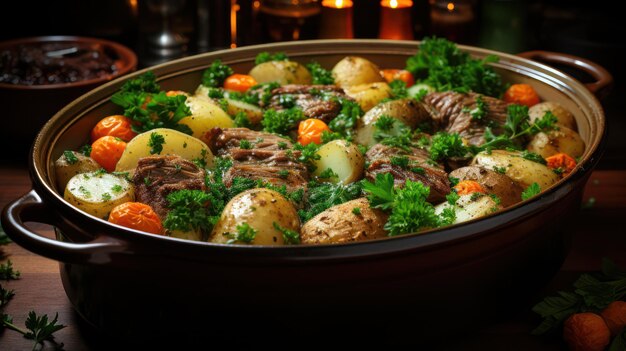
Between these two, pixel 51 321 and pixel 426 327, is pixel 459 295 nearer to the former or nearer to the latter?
pixel 426 327


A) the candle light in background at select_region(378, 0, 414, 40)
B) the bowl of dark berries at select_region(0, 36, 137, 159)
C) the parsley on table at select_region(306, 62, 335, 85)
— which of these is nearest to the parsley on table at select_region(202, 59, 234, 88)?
the parsley on table at select_region(306, 62, 335, 85)

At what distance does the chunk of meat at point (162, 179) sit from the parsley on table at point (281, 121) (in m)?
0.51

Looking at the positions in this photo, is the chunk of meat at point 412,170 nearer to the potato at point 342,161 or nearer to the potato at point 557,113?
the potato at point 342,161

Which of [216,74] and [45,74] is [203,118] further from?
[45,74]

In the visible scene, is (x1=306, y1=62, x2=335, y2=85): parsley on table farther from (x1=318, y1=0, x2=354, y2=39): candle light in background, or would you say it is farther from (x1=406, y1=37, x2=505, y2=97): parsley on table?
(x1=318, y1=0, x2=354, y2=39): candle light in background

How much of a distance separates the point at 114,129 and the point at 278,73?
0.84 meters

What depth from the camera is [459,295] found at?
80.7 inches

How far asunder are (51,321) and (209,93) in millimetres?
1157

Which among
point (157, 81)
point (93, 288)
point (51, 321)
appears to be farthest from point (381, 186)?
point (157, 81)

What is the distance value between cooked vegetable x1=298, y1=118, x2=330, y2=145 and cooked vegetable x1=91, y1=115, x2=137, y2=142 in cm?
62

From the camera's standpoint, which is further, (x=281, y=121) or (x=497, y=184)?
(x=281, y=121)

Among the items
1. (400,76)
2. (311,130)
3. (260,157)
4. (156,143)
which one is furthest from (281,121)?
(400,76)

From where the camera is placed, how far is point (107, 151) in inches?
105

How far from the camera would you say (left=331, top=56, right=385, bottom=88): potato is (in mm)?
3336
